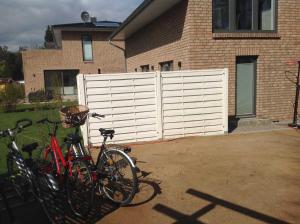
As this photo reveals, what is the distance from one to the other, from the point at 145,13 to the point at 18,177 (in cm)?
821

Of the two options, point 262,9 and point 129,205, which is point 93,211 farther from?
point 262,9

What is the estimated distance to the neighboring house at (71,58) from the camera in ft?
86.3

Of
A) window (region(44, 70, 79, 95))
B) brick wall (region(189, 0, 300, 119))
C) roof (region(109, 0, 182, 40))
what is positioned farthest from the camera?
window (region(44, 70, 79, 95))

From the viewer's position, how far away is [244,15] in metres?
9.97

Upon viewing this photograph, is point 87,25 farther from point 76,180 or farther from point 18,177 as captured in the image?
point 76,180

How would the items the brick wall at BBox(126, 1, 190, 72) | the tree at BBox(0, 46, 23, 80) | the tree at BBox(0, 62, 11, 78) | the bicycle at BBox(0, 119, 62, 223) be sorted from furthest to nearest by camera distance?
the tree at BBox(0, 46, 23, 80) → the tree at BBox(0, 62, 11, 78) → the brick wall at BBox(126, 1, 190, 72) → the bicycle at BBox(0, 119, 62, 223)

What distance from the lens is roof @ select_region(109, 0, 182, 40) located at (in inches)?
394

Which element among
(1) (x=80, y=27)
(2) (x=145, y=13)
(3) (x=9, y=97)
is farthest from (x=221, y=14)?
(1) (x=80, y=27)

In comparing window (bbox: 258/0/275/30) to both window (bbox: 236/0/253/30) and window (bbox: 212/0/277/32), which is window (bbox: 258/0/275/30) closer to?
window (bbox: 212/0/277/32)

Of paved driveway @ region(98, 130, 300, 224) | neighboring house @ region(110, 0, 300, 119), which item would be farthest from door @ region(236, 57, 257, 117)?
paved driveway @ region(98, 130, 300, 224)

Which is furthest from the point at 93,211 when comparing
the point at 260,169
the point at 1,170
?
the point at 260,169

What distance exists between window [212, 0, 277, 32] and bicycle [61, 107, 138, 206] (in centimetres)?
636

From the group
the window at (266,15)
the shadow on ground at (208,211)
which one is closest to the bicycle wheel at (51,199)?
the shadow on ground at (208,211)

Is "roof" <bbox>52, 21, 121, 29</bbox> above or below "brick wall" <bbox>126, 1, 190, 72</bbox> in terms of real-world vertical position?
above
